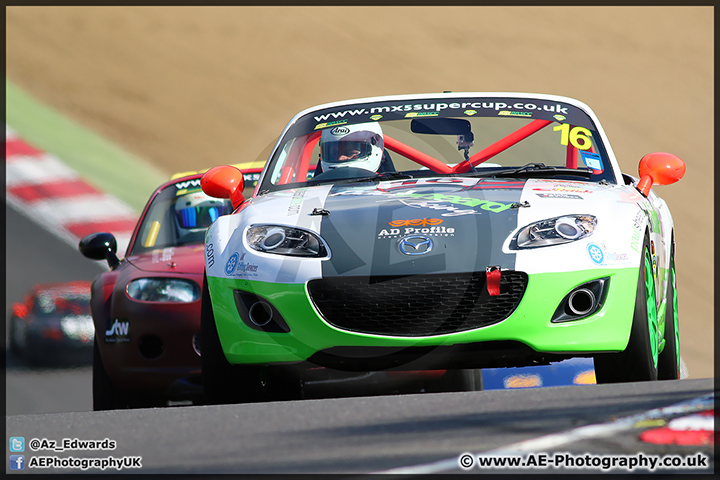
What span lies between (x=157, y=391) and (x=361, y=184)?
1.95m

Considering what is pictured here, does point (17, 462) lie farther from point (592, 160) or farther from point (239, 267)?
point (592, 160)

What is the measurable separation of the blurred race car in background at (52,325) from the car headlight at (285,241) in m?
5.40

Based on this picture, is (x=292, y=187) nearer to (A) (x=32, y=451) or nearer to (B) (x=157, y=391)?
(B) (x=157, y=391)

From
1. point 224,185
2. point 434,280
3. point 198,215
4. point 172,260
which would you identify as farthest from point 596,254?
point 198,215

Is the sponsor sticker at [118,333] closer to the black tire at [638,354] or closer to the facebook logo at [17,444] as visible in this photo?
the facebook logo at [17,444]

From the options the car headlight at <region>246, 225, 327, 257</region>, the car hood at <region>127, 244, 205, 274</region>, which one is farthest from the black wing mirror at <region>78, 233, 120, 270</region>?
the car headlight at <region>246, 225, 327, 257</region>

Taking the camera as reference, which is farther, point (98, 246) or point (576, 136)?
point (98, 246)

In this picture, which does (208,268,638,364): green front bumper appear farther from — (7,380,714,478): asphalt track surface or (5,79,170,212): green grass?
(5,79,170,212): green grass

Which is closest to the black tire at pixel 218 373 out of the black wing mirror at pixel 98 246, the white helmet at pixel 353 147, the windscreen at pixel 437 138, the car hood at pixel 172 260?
the windscreen at pixel 437 138

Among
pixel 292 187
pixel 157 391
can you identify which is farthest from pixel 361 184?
pixel 157 391

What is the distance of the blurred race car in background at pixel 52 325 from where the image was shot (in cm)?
983

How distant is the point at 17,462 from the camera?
3555mm

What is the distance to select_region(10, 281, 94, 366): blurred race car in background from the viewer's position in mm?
9828

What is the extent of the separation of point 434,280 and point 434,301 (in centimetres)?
8
